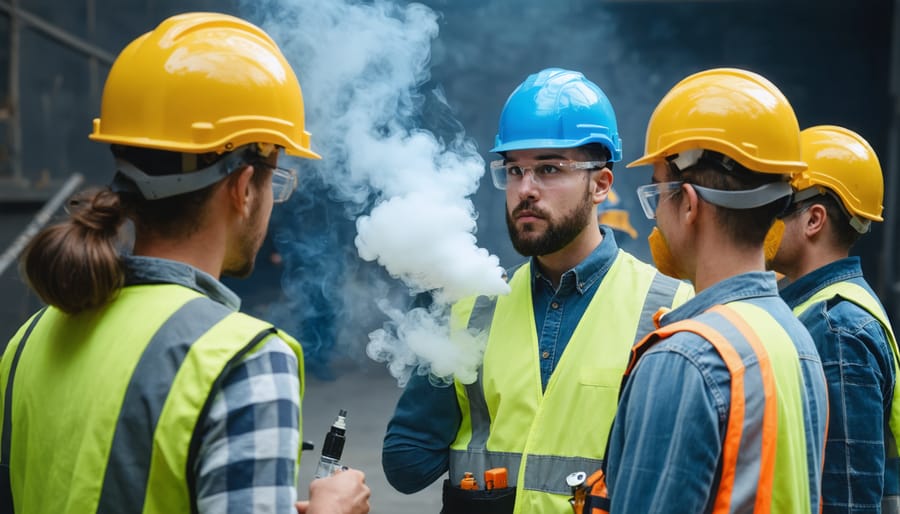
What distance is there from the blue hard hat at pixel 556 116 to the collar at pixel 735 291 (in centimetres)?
95

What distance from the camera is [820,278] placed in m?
3.02

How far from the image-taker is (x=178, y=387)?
149cm

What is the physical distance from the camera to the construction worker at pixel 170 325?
4.88ft

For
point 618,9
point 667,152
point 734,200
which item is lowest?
point 734,200

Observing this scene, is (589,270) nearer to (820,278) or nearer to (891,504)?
(820,278)

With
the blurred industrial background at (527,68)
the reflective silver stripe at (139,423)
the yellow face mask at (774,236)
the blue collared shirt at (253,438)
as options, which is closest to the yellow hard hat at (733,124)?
the yellow face mask at (774,236)

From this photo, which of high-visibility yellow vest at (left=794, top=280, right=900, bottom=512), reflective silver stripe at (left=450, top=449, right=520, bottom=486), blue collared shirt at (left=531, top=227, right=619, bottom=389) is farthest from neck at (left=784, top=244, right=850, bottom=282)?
reflective silver stripe at (left=450, top=449, right=520, bottom=486)

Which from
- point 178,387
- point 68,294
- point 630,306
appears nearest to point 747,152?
point 630,306

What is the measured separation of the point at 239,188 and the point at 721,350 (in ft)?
3.32

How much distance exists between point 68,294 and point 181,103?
43cm

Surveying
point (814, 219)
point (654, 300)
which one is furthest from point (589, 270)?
point (814, 219)

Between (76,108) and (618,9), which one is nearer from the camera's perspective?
(76,108)

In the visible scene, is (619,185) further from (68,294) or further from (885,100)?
(68,294)

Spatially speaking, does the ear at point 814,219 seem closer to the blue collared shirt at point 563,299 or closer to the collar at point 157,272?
the blue collared shirt at point 563,299
